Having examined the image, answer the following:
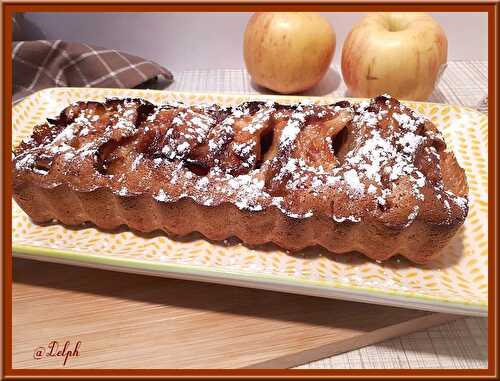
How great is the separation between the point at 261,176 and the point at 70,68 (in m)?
1.48

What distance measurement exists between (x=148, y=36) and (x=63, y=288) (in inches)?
66.0

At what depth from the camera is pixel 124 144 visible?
4.54ft

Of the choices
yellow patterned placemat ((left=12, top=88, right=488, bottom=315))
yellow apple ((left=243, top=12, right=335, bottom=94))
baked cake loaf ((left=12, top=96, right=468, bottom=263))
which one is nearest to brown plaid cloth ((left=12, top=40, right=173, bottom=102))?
yellow apple ((left=243, top=12, right=335, bottom=94))

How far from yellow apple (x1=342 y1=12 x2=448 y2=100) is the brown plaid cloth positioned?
1003mm

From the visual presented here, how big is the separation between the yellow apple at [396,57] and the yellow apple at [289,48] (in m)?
0.13

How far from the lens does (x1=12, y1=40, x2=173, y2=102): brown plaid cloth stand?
2.18 meters

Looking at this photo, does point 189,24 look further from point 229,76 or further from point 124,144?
point 124,144

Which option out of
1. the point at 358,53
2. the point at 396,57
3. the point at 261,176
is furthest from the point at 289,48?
the point at 261,176

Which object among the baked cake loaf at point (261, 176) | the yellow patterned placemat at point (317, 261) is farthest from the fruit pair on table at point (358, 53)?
the baked cake loaf at point (261, 176)

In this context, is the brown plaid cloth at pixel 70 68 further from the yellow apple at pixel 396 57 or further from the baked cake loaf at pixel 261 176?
the yellow apple at pixel 396 57

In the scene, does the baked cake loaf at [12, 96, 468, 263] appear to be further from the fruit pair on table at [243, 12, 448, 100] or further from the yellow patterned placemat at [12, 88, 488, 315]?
the fruit pair on table at [243, 12, 448, 100]

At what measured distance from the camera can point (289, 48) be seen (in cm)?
198

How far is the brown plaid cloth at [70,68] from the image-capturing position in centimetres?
218

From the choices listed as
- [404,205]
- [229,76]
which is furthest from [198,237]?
[229,76]
